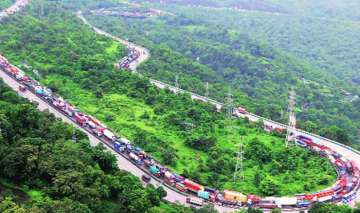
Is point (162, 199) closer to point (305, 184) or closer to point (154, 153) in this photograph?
point (154, 153)

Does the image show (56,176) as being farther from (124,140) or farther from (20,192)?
(124,140)

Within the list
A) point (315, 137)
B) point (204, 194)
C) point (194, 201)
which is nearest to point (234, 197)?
point (204, 194)

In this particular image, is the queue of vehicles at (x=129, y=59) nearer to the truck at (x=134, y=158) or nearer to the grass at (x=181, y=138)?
the grass at (x=181, y=138)

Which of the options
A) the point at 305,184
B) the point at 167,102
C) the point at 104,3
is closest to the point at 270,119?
the point at 167,102

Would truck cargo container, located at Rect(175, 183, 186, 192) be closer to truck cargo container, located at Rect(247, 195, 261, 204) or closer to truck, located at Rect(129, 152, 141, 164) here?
truck, located at Rect(129, 152, 141, 164)

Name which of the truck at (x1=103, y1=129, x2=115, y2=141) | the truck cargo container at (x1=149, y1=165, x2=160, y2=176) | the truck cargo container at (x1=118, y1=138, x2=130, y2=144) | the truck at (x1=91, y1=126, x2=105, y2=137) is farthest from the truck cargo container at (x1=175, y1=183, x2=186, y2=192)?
the truck at (x1=91, y1=126, x2=105, y2=137)

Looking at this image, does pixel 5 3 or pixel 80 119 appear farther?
pixel 5 3

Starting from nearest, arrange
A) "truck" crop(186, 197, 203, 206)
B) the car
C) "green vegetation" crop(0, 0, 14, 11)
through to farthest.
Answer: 1. "truck" crop(186, 197, 203, 206)
2. the car
3. "green vegetation" crop(0, 0, 14, 11)

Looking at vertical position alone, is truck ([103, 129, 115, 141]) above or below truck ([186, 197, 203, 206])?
above
